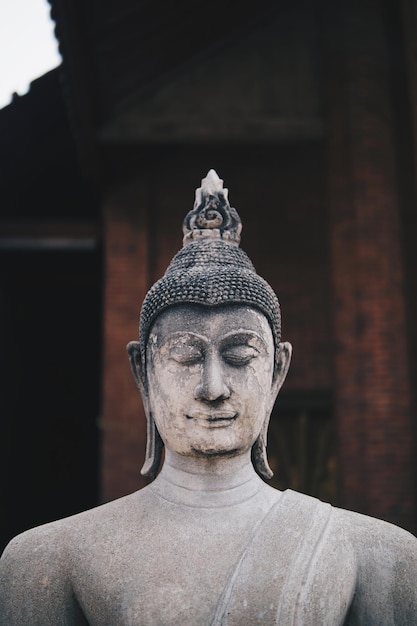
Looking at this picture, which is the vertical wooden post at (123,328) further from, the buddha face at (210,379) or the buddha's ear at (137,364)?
the buddha face at (210,379)

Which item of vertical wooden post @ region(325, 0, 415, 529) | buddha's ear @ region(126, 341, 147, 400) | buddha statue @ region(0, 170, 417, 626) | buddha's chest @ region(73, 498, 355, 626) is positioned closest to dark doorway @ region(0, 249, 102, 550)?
vertical wooden post @ region(325, 0, 415, 529)

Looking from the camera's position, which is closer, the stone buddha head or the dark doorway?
the stone buddha head

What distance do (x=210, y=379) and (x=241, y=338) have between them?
19cm

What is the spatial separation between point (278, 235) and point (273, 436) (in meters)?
2.05

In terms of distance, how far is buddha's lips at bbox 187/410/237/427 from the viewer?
2807 millimetres

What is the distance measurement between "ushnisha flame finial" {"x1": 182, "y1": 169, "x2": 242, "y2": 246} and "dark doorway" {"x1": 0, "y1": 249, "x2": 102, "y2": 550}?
5990 mm

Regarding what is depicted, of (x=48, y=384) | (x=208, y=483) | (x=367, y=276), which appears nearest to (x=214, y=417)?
(x=208, y=483)

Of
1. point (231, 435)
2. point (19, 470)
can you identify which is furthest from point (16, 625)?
point (19, 470)

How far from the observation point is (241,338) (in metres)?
2.88

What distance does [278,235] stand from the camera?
28.7 ft

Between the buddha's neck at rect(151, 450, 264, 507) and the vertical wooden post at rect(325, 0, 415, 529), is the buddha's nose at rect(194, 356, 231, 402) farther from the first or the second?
the vertical wooden post at rect(325, 0, 415, 529)

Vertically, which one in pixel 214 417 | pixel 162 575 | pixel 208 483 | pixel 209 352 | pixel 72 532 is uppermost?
pixel 209 352

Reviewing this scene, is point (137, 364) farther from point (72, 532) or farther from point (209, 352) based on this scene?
point (72, 532)

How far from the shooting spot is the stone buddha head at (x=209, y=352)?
283 centimetres
